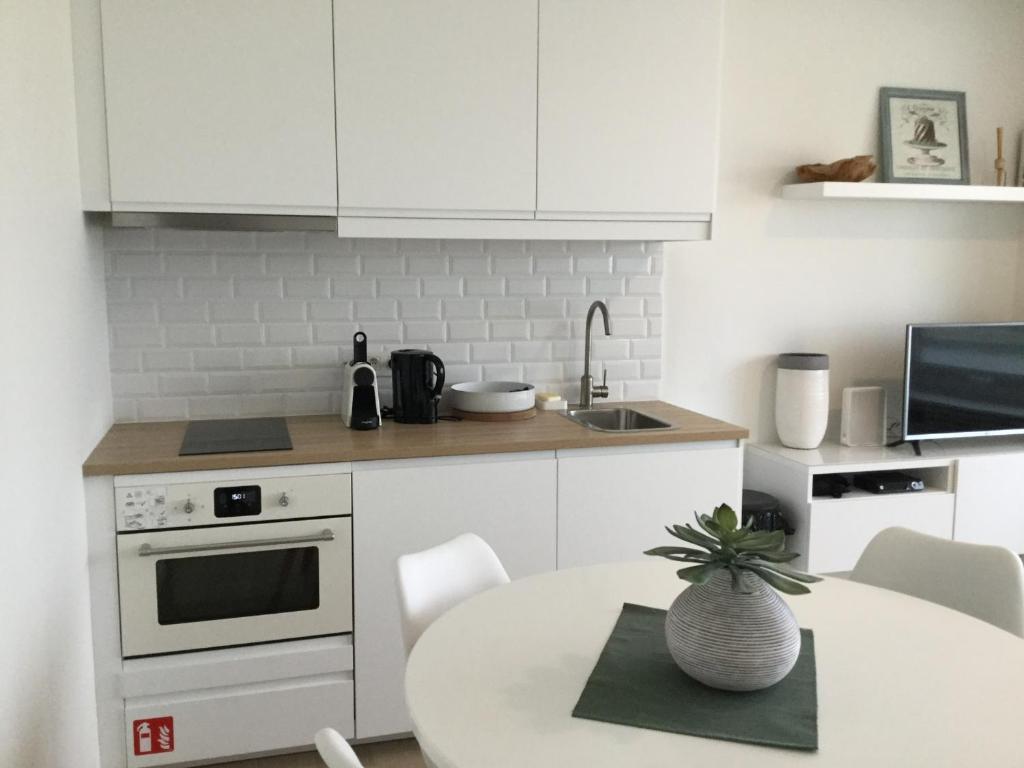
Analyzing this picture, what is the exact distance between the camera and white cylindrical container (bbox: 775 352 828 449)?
11.8 feet

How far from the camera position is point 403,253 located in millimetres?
3242

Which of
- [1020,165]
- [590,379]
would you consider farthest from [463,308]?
[1020,165]

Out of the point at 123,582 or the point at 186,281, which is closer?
the point at 123,582

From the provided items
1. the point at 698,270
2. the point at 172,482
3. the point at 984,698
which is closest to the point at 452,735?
the point at 984,698

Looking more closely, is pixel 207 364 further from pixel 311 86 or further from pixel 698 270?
pixel 698 270

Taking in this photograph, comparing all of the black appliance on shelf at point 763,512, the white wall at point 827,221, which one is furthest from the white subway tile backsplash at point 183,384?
the black appliance on shelf at point 763,512

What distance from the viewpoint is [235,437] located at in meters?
2.79

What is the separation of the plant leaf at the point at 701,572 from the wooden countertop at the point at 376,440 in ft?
4.56

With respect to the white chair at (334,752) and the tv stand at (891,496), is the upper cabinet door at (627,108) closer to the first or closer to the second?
the tv stand at (891,496)

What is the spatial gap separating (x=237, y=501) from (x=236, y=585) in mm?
241

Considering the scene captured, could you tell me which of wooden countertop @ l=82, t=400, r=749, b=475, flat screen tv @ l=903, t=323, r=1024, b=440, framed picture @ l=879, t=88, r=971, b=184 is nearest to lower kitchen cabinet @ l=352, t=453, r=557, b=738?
wooden countertop @ l=82, t=400, r=749, b=475

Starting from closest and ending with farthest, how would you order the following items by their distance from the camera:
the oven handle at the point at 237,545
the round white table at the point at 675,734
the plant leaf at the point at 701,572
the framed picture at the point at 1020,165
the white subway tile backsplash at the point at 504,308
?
1. the round white table at the point at 675,734
2. the plant leaf at the point at 701,572
3. the oven handle at the point at 237,545
4. the white subway tile backsplash at the point at 504,308
5. the framed picture at the point at 1020,165

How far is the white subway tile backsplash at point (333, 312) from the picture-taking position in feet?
10.00

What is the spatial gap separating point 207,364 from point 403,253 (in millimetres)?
753
